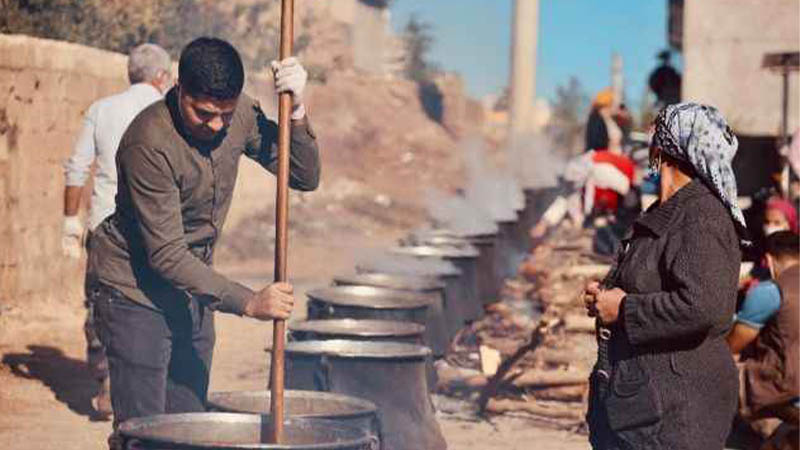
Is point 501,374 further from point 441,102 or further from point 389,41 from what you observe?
point 389,41

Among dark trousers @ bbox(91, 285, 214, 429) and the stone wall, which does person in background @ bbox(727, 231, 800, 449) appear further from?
the stone wall

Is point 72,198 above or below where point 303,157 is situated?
below

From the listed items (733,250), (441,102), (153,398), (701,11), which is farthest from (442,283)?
(441,102)

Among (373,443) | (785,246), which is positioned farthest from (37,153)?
(373,443)

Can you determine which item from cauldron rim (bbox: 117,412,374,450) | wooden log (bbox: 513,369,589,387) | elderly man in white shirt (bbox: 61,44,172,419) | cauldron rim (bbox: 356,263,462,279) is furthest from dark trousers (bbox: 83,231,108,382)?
cauldron rim (bbox: 117,412,374,450)

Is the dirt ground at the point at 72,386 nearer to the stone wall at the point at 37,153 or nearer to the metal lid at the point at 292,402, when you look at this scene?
the stone wall at the point at 37,153

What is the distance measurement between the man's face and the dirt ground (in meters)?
2.63

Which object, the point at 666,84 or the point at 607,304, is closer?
the point at 607,304

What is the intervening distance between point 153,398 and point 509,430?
140 inches

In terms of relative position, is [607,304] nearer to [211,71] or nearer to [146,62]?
[211,71]

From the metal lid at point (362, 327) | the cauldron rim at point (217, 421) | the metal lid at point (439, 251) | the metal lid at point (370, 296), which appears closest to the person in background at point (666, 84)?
the metal lid at point (439, 251)

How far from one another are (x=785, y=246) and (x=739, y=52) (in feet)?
23.2

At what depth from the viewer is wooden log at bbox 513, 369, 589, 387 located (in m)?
9.40

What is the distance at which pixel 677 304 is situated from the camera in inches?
170
